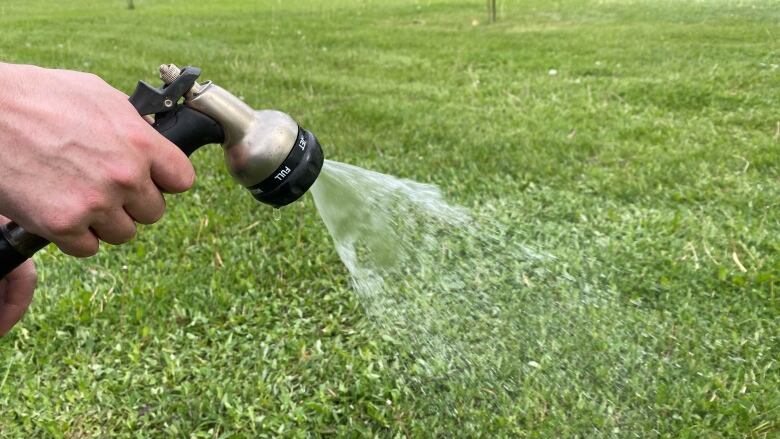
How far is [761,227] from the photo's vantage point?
3.04m

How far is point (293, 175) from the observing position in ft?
4.61

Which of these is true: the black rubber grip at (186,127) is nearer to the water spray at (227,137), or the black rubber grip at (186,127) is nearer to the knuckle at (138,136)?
the water spray at (227,137)

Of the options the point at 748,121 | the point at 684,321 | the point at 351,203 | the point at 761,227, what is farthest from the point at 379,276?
the point at 748,121

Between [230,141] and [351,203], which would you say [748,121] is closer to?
[351,203]

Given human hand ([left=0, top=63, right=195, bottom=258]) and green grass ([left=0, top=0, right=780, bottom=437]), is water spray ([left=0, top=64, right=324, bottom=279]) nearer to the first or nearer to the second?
human hand ([left=0, top=63, right=195, bottom=258])

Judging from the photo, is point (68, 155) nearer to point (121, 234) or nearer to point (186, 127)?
point (121, 234)

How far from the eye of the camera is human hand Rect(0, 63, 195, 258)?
1.07 meters

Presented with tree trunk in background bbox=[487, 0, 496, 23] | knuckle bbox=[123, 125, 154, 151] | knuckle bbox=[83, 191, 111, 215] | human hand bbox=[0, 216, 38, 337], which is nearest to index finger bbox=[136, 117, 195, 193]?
knuckle bbox=[123, 125, 154, 151]

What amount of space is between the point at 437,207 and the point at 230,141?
188 centimetres

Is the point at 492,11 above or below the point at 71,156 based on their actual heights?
below

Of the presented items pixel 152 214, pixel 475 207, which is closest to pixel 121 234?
pixel 152 214

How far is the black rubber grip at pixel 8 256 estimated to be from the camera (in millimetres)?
1294

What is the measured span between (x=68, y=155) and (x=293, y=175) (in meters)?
0.44

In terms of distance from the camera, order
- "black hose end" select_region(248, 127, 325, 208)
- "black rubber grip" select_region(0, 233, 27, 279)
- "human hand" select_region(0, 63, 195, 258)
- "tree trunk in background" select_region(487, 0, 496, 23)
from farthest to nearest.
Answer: "tree trunk in background" select_region(487, 0, 496, 23), "black hose end" select_region(248, 127, 325, 208), "black rubber grip" select_region(0, 233, 27, 279), "human hand" select_region(0, 63, 195, 258)
